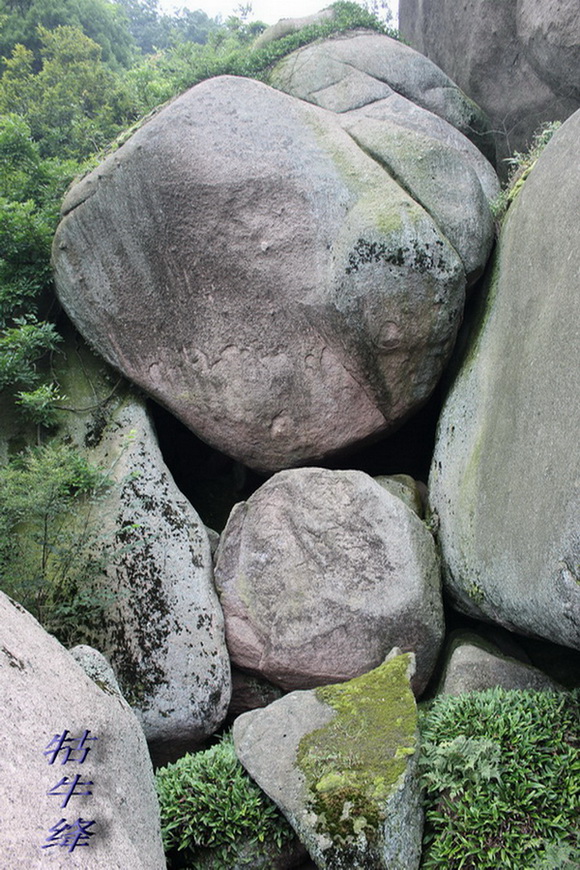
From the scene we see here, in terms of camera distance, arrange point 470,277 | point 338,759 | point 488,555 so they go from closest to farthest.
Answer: point 338,759
point 488,555
point 470,277

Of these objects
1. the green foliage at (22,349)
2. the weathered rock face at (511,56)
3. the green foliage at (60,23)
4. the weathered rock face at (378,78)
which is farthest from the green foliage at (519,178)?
the green foliage at (60,23)

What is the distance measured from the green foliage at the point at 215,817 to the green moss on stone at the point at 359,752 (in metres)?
0.50

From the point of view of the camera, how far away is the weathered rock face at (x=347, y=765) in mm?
4121

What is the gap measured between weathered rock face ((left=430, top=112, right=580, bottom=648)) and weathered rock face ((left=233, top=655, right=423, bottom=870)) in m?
1.15

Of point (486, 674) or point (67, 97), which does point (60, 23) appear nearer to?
point (67, 97)

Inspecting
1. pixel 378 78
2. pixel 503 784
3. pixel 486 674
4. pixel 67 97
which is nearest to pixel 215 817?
pixel 503 784

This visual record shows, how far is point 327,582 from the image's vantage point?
6.03 metres

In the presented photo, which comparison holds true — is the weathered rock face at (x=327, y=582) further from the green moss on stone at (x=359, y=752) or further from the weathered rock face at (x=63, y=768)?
→ the weathered rock face at (x=63, y=768)

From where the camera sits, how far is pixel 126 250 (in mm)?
6887

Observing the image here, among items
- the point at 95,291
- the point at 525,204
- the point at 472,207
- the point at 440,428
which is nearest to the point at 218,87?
the point at 95,291

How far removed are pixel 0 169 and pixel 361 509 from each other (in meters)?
5.86

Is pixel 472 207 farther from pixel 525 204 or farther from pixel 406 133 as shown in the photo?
pixel 406 133

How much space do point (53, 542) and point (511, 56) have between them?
29.0 feet

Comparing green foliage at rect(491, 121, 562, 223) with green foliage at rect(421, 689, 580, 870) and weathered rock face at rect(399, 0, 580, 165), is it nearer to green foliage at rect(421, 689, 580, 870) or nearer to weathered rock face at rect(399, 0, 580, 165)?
weathered rock face at rect(399, 0, 580, 165)
